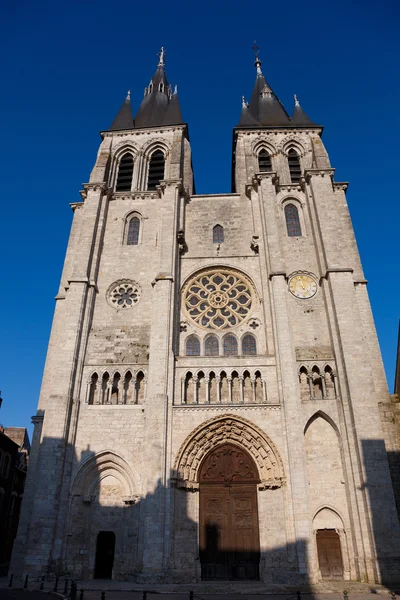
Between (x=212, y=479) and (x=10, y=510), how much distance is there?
16.7m

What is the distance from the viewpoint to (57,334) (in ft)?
55.6

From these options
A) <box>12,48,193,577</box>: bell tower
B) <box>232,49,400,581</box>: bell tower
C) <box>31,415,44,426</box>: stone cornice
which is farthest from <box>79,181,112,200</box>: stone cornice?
<box>31,415,44,426</box>: stone cornice

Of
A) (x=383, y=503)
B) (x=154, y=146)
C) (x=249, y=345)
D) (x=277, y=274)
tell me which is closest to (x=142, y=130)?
(x=154, y=146)

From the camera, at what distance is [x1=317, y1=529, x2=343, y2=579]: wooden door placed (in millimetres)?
12984

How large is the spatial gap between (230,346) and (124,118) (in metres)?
16.2

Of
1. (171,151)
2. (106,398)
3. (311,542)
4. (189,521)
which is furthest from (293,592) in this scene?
(171,151)

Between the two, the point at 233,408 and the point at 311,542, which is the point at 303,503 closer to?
the point at 311,542

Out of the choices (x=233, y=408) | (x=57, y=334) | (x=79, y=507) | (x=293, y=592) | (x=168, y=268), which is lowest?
(x=293, y=592)

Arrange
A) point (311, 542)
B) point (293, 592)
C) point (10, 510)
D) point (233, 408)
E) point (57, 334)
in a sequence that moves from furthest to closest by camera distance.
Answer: point (10, 510) < point (57, 334) < point (233, 408) < point (311, 542) < point (293, 592)

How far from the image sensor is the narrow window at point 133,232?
64.1 feet

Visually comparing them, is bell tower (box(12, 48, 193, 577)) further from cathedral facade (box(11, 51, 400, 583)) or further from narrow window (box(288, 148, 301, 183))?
narrow window (box(288, 148, 301, 183))

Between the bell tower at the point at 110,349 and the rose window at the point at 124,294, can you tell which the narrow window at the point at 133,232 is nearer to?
the bell tower at the point at 110,349

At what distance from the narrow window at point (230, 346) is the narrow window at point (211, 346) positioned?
13.7 inches

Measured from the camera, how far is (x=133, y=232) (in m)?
19.9
